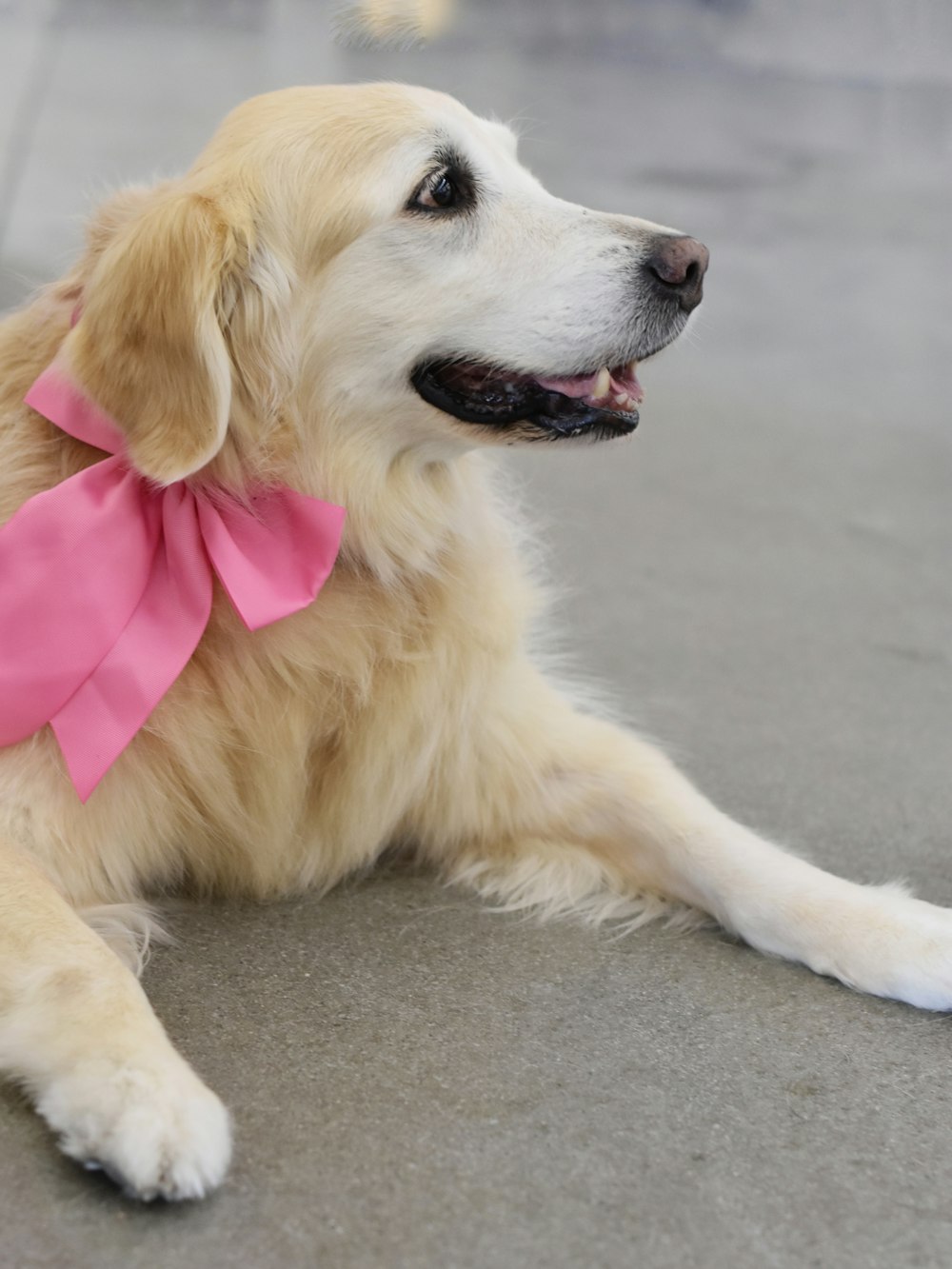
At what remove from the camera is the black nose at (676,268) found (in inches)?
63.8

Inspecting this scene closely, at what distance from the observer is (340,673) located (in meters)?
1.61

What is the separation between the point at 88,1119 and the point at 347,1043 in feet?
1.06

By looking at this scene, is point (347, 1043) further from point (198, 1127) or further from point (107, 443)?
point (107, 443)

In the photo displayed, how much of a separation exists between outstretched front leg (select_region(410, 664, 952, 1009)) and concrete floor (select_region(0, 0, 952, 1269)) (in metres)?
0.06

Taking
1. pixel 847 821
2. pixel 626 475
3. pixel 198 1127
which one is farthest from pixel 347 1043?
pixel 626 475

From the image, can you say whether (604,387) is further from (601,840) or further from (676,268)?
(601,840)

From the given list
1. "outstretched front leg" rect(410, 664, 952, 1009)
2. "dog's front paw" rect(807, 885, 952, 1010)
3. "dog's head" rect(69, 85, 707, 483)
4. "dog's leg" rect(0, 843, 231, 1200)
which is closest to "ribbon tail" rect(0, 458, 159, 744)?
"dog's head" rect(69, 85, 707, 483)

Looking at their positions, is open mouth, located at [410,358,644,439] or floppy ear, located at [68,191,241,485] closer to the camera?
floppy ear, located at [68,191,241,485]

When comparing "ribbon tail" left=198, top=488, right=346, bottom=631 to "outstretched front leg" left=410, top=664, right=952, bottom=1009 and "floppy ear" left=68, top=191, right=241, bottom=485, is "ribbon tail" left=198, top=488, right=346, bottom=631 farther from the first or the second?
"outstretched front leg" left=410, top=664, right=952, bottom=1009

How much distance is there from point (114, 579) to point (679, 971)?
2.69 ft

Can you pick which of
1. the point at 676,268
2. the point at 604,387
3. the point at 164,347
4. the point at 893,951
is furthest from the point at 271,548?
the point at 893,951

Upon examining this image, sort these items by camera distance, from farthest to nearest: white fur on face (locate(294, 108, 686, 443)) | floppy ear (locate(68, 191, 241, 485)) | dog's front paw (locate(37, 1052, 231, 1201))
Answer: white fur on face (locate(294, 108, 686, 443)) → floppy ear (locate(68, 191, 241, 485)) → dog's front paw (locate(37, 1052, 231, 1201))

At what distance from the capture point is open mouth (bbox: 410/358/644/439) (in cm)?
162

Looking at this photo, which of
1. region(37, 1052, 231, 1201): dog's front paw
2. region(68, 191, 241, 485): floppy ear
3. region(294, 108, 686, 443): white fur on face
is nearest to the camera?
region(37, 1052, 231, 1201): dog's front paw
